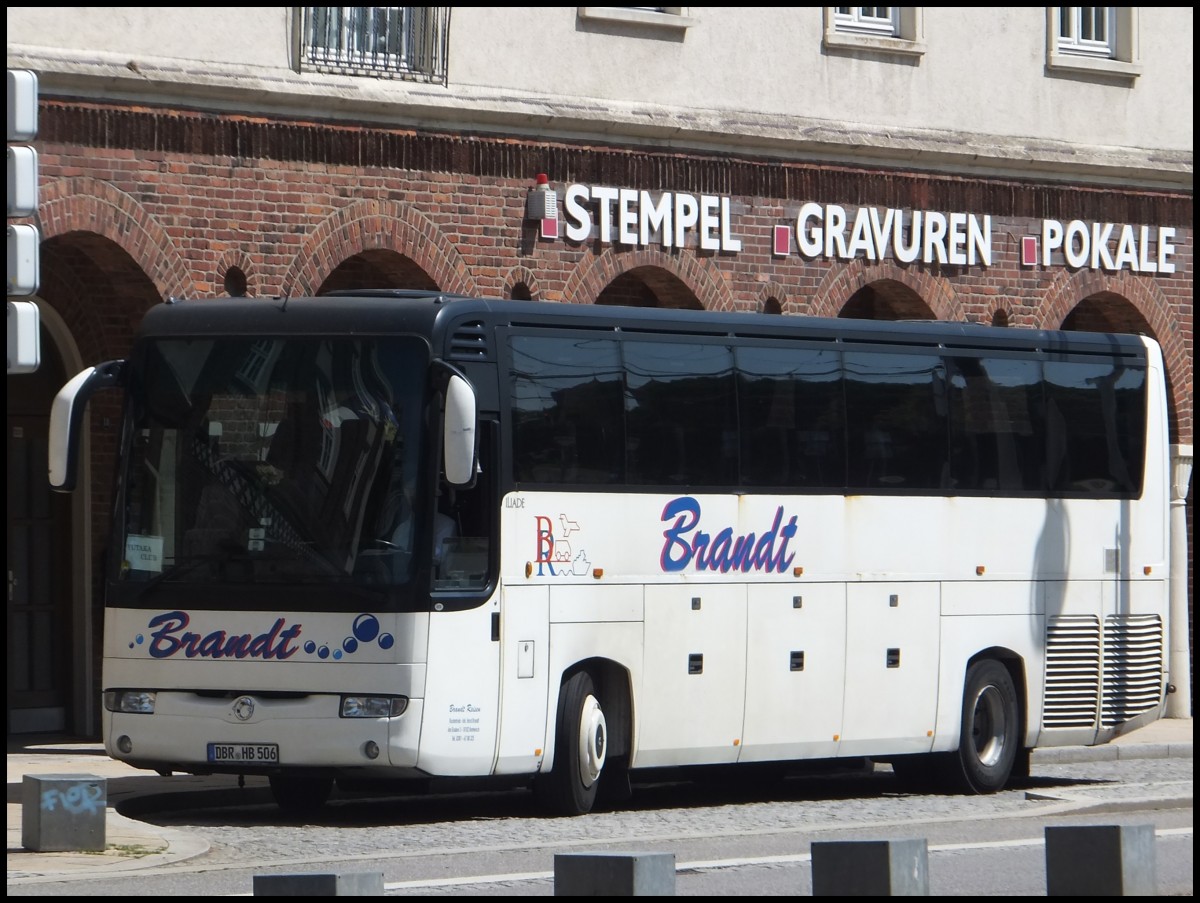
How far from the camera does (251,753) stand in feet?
49.5

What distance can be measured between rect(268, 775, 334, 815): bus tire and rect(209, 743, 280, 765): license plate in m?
1.15

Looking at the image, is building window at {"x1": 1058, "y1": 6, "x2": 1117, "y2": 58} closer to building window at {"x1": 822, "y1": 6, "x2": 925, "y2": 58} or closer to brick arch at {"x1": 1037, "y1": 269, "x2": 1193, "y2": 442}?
building window at {"x1": 822, "y1": 6, "x2": 925, "y2": 58}

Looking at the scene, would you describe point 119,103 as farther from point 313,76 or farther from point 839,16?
point 839,16

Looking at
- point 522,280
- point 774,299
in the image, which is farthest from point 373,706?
point 774,299

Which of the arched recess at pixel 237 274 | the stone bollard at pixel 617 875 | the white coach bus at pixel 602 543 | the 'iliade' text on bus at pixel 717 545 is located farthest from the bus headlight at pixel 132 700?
the stone bollard at pixel 617 875

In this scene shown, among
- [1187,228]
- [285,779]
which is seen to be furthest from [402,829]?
[1187,228]

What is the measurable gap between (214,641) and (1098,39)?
1561cm

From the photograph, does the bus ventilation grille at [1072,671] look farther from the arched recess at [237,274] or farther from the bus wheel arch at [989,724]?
the arched recess at [237,274]

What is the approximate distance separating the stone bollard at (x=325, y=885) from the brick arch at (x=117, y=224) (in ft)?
38.1

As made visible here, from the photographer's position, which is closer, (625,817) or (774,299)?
(625,817)

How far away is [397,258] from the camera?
2211 cm

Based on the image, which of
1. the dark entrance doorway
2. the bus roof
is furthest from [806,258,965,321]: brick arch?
the dark entrance doorway

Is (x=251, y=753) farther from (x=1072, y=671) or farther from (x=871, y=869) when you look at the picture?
(x=1072, y=671)

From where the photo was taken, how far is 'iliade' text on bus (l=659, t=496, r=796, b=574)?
54.5 feet
